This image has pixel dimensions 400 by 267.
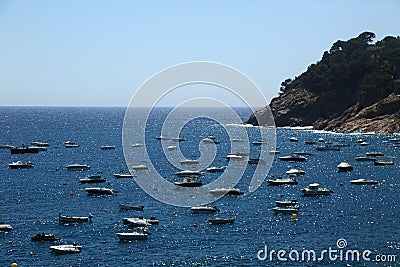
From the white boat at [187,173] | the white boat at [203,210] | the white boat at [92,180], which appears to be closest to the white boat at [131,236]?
the white boat at [203,210]

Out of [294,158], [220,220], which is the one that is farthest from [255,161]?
[220,220]

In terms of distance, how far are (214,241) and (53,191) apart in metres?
37.0

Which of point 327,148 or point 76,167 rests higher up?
point 327,148

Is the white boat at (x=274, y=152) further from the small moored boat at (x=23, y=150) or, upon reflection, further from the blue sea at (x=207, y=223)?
the small moored boat at (x=23, y=150)

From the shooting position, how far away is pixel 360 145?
14775 cm

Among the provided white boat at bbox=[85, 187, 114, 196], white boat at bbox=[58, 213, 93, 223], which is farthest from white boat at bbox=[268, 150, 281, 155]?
white boat at bbox=[58, 213, 93, 223]

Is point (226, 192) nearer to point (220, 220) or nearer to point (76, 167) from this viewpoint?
point (220, 220)

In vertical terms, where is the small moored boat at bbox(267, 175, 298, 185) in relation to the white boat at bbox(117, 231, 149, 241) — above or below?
above

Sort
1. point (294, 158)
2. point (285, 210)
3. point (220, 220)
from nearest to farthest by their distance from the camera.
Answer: point (220, 220), point (285, 210), point (294, 158)

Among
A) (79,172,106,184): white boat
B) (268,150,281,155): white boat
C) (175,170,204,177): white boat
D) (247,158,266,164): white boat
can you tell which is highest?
(268,150,281,155): white boat

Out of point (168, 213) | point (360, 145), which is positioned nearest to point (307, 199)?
point (168, 213)

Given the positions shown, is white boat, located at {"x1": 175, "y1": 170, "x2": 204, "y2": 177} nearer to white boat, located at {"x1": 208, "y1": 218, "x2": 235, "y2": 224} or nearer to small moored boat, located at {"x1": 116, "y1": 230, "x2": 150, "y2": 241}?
white boat, located at {"x1": 208, "y1": 218, "x2": 235, "y2": 224}

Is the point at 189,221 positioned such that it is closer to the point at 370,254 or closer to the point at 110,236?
the point at 110,236

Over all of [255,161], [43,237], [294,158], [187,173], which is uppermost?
[294,158]
